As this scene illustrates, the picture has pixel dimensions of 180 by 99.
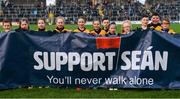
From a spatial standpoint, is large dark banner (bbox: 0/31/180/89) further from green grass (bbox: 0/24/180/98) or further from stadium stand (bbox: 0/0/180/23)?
stadium stand (bbox: 0/0/180/23)

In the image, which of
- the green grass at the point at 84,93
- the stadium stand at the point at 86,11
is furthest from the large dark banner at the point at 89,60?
the stadium stand at the point at 86,11

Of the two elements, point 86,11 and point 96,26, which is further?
point 86,11

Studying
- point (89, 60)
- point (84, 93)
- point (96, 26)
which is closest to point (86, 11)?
point (96, 26)

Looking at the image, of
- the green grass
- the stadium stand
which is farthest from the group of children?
the stadium stand

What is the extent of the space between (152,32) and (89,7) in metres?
34.9

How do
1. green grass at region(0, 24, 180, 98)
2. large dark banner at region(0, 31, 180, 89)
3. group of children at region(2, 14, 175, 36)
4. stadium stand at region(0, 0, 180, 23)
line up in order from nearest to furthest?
green grass at region(0, 24, 180, 98) → large dark banner at region(0, 31, 180, 89) → group of children at region(2, 14, 175, 36) → stadium stand at region(0, 0, 180, 23)

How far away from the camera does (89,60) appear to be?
10336 millimetres

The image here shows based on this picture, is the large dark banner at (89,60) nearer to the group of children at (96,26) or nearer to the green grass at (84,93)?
the green grass at (84,93)

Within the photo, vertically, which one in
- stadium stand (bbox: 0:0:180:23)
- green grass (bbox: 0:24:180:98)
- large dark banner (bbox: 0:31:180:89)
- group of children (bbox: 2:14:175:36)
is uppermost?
group of children (bbox: 2:14:175:36)

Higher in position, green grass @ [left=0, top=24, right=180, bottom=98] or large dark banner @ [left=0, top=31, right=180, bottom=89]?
large dark banner @ [left=0, top=31, right=180, bottom=89]

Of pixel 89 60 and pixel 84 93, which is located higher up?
pixel 89 60

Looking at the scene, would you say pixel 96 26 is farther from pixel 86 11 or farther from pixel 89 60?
pixel 86 11

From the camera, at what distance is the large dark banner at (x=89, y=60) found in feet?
33.5

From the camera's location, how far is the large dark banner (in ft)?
33.5
